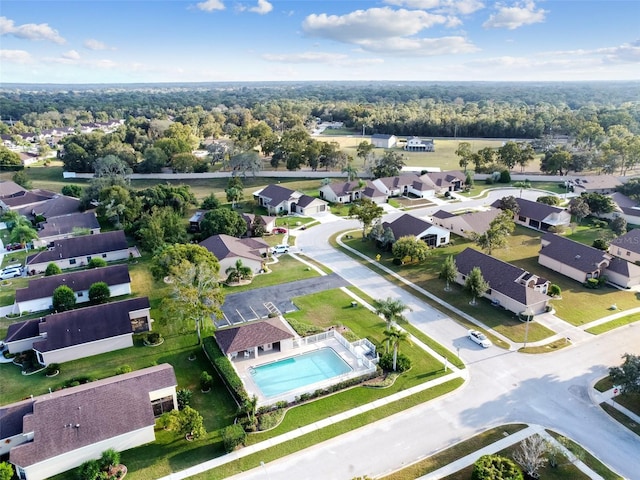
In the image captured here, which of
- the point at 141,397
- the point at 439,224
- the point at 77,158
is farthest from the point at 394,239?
the point at 77,158

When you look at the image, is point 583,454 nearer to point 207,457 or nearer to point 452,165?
point 207,457

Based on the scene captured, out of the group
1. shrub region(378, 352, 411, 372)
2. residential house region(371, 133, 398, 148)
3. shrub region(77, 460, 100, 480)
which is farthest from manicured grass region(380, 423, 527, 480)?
residential house region(371, 133, 398, 148)

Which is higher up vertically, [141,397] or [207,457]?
[141,397]

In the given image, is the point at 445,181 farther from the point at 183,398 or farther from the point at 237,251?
the point at 183,398

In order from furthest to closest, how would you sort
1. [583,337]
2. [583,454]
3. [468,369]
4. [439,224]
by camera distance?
[439,224] < [583,337] < [468,369] < [583,454]

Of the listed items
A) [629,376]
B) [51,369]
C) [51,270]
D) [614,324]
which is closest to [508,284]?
[614,324]

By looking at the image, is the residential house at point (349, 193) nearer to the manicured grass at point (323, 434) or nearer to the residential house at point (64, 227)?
the residential house at point (64, 227)

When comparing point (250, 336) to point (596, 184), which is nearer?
point (250, 336)
